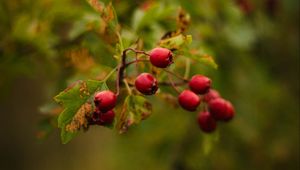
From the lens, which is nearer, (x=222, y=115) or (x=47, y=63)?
(x=222, y=115)

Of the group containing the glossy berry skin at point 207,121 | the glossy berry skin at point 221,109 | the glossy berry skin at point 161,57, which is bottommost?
the glossy berry skin at point 207,121

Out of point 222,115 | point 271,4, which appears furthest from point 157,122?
point 222,115

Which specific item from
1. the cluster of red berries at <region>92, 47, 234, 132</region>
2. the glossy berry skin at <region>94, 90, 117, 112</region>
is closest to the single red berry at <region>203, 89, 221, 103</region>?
the cluster of red berries at <region>92, 47, 234, 132</region>

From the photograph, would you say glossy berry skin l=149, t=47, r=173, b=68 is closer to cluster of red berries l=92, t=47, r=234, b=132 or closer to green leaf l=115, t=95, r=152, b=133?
cluster of red berries l=92, t=47, r=234, b=132

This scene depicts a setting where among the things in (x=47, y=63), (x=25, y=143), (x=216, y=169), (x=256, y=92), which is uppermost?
(x=47, y=63)

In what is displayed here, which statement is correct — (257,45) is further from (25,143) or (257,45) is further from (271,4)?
(25,143)

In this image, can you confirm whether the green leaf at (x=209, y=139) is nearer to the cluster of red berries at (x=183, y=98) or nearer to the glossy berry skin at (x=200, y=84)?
the cluster of red berries at (x=183, y=98)

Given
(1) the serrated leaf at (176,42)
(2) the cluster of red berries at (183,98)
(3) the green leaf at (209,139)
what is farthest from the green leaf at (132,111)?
(3) the green leaf at (209,139)

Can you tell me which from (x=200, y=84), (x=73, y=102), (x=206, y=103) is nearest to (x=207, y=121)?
(x=206, y=103)
